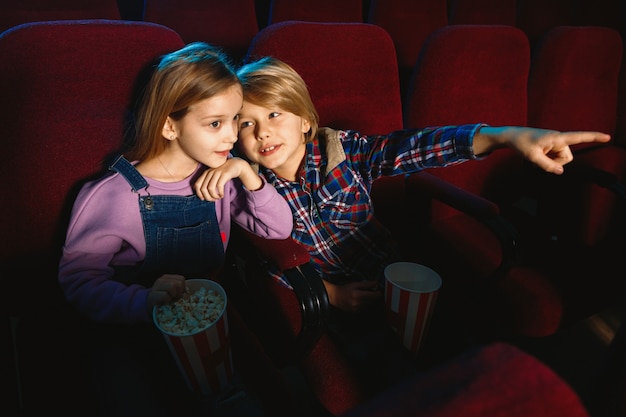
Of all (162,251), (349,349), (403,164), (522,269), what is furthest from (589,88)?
(162,251)

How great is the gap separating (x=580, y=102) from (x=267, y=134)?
5.03 feet

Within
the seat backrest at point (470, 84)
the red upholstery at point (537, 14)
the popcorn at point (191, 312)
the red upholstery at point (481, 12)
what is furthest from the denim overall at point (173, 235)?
the red upholstery at point (537, 14)

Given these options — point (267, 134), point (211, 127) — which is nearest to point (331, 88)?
point (267, 134)

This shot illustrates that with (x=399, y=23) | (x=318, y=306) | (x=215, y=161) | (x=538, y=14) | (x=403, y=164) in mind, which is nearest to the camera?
(x=318, y=306)

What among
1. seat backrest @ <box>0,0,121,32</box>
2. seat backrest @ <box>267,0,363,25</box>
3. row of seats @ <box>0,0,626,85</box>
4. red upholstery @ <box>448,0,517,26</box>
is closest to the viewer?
seat backrest @ <box>0,0,121,32</box>

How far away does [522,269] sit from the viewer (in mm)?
1086

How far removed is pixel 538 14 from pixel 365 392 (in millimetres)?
3135

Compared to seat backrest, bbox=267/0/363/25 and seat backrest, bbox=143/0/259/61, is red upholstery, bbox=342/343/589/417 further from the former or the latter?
seat backrest, bbox=267/0/363/25

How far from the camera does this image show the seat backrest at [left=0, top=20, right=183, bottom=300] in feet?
2.48

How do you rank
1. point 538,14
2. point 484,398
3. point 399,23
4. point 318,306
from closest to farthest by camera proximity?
1. point 484,398
2. point 318,306
3. point 399,23
4. point 538,14

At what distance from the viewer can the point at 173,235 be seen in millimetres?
893

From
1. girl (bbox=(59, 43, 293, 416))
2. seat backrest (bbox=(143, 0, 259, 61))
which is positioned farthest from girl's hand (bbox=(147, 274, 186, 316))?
seat backrest (bbox=(143, 0, 259, 61))

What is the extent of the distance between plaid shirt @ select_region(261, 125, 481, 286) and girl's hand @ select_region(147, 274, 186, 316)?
0.33 meters

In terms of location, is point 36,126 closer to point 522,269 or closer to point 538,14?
point 522,269
